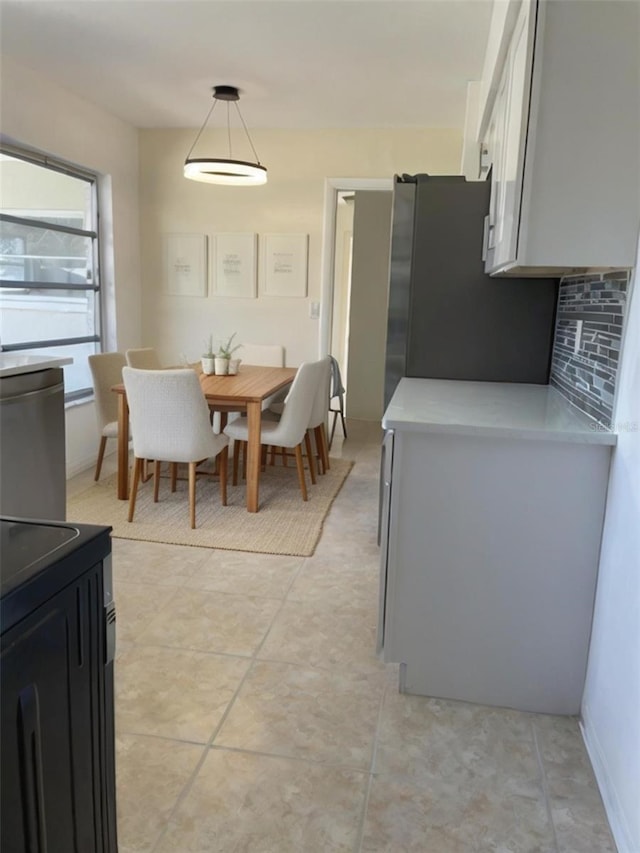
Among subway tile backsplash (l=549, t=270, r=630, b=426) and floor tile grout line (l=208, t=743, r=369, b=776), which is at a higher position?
subway tile backsplash (l=549, t=270, r=630, b=426)

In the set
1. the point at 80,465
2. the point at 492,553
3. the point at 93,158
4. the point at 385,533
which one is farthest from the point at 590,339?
the point at 93,158

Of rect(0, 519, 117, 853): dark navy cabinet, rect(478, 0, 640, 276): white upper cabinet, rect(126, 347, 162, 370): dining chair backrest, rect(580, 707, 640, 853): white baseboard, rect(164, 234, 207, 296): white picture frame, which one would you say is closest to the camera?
rect(0, 519, 117, 853): dark navy cabinet

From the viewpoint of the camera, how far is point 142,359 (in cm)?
438

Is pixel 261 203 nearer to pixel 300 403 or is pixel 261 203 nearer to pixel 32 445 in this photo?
pixel 300 403

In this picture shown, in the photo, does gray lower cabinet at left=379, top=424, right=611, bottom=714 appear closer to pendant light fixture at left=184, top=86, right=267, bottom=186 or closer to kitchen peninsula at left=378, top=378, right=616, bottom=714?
kitchen peninsula at left=378, top=378, right=616, bottom=714

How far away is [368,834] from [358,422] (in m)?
4.80

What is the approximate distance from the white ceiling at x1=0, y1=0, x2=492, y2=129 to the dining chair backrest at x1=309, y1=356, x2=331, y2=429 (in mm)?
1655

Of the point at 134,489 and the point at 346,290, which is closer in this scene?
the point at 134,489

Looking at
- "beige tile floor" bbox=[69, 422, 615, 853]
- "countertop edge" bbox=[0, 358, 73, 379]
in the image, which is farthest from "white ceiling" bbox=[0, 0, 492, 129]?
"beige tile floor" bbox=[69, 422, 615, 853]

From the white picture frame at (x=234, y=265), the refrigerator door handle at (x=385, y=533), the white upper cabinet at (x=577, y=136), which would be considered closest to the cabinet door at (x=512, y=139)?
the white upper cabinet at (x=577, y=136)

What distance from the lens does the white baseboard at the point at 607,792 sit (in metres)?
1.41

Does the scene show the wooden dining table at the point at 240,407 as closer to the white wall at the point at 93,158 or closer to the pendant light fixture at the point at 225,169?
the white wall at the point at 93,158

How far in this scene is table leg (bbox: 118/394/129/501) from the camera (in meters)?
3.56

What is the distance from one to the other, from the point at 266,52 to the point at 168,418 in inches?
78.5
